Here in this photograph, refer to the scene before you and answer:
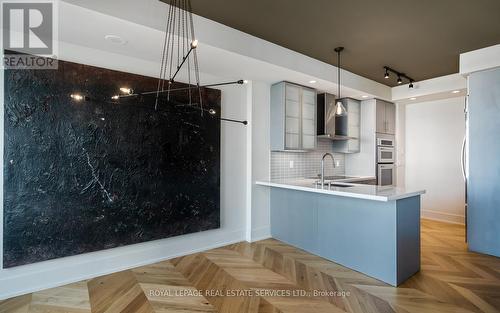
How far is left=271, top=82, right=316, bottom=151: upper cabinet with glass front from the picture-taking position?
3.86 meters

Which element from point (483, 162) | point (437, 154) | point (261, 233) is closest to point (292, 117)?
point (261, 233)

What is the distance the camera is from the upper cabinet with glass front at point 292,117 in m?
3.86

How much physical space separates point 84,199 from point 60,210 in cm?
22

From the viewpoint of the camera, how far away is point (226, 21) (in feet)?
8.81

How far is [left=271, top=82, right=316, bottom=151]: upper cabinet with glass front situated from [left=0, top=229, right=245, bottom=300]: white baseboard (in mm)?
1656

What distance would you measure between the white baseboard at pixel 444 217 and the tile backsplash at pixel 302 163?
74.4 inches

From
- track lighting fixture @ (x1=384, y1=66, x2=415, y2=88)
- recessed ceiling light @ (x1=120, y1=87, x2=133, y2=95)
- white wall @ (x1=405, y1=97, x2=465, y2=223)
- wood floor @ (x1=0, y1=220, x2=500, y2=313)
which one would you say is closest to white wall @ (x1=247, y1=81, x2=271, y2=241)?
wood floor @ (x1=0, y1=220, x2=500, y2=313)

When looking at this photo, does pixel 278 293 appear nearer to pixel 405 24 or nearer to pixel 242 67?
pixel 242 67

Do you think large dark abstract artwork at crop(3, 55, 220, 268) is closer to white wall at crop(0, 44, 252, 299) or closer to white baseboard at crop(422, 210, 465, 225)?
white wall at crop(0, 44, 252, 299)

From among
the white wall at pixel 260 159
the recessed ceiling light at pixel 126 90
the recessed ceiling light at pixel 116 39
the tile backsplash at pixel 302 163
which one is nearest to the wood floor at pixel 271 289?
the white wall at pixel 260 159

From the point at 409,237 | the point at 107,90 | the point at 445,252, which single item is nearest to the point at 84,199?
the point at 107,90

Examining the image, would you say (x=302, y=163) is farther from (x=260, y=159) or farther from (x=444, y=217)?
(x=444, y=217)

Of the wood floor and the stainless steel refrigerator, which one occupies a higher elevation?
the stainless steel refrigerator

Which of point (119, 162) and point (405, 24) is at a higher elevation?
point (405, 24)
